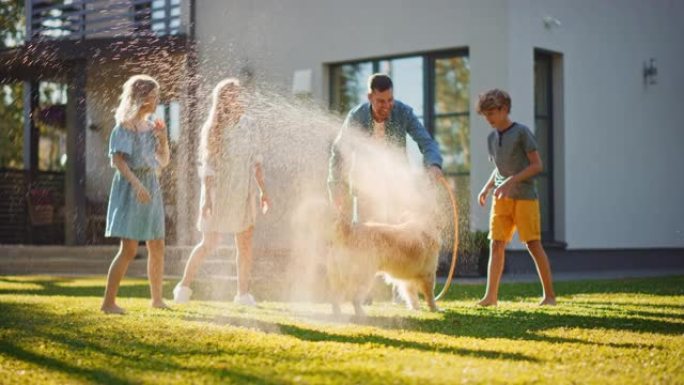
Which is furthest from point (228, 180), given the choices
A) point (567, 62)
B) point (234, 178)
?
point (567, 62)

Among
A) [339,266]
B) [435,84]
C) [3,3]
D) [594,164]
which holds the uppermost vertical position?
[3,3]

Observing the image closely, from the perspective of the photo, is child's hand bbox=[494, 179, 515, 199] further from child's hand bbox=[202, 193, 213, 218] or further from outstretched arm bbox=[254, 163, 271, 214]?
child's hand bbox=[202, 193, 213, 218]

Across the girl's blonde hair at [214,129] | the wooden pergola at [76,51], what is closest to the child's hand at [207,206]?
the girl's blonde hair at [214,129]

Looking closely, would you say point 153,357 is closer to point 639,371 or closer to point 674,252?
point 639,371

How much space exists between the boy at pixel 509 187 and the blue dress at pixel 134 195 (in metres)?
2.68

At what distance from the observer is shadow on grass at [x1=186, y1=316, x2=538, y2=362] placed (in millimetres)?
4301

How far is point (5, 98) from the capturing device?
33250 mm

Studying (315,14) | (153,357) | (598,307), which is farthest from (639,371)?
(315,14)

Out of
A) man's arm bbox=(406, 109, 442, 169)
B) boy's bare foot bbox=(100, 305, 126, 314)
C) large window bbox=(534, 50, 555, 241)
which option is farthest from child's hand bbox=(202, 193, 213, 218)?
large window bbox=(534, 50, 555, 241)

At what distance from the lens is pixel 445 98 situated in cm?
1288

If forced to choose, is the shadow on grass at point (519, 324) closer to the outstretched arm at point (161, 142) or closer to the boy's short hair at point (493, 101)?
the boy's short hair at point (493, 101)

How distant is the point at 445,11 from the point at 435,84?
44.2 inches

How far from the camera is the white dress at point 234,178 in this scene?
727 centimetres

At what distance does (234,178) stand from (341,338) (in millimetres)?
2910
